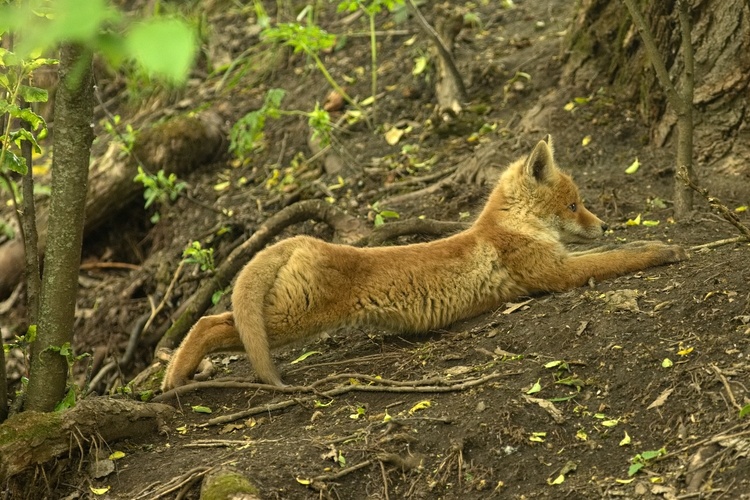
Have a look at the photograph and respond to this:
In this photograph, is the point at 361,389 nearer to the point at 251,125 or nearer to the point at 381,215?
the point at 381,215

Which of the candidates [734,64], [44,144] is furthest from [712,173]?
[44,144]

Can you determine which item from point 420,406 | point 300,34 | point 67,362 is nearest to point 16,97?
point 67,362

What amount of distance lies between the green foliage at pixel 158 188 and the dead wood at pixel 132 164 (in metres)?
0.30

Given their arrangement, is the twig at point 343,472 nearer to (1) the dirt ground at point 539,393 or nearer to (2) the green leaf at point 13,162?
(1) the dirt ground at point 539,393

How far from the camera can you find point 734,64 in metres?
7.36

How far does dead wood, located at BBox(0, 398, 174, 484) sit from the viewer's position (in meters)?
4.68

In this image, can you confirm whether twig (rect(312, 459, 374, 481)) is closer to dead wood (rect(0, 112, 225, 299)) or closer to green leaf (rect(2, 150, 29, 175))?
green leaf (rect(2, 150, 29, 175))

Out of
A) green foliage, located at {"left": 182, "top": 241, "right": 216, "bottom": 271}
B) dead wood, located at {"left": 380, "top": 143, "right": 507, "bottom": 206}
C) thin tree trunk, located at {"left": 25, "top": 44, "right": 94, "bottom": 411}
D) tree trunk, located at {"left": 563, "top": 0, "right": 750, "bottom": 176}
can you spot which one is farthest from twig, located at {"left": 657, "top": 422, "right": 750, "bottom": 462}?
green foliage, located at {"left": 182, "top": 241, "right": 216, "bottom": 271}

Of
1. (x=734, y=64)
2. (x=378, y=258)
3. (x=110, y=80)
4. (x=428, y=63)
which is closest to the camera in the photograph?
(x=378, y=258)

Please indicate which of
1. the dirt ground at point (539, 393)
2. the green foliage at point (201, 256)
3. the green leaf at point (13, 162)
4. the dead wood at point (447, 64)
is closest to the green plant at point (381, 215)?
the dirt ground at point (539, 393)

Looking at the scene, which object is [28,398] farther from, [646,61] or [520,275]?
[646,61]

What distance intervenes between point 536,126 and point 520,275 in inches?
116

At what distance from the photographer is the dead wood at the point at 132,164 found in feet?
33.6

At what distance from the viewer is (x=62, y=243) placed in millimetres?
5262
